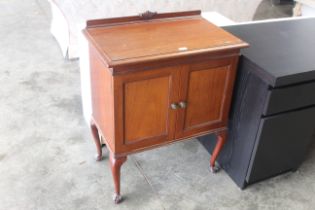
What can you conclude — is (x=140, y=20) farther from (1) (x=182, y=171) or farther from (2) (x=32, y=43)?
(2) (x=32, y=43)

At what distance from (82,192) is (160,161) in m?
0.40

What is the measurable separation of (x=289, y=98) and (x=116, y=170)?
0.70m

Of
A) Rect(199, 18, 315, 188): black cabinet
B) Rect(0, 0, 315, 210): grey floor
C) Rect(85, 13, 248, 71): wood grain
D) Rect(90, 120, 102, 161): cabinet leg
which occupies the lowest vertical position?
Rect(0, 0, 315, 210): grey floor

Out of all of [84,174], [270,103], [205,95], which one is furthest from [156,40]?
[84,174]

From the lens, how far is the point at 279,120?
1.31 meters

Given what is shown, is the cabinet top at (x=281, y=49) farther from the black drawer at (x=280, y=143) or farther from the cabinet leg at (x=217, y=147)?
the cabinet leg at (x=217, y=147)

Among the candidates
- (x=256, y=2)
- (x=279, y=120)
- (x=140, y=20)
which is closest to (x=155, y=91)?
(x=140, y=20)

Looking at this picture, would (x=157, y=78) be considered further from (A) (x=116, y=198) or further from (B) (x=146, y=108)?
(A) (x=116, y=198)

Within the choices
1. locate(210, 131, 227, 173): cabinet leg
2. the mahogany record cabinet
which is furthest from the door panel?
locate(210, 131, 227, 173): cabinet leg

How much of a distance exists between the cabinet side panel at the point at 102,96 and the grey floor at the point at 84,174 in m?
0.31

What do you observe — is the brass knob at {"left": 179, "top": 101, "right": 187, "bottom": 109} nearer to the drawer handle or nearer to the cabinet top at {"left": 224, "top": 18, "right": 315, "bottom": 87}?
the drawer handle

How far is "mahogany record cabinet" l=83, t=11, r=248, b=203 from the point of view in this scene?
1.11 m

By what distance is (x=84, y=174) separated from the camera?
5.09 ft

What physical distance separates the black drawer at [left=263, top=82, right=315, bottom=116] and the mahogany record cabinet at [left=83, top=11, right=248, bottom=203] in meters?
0.16
